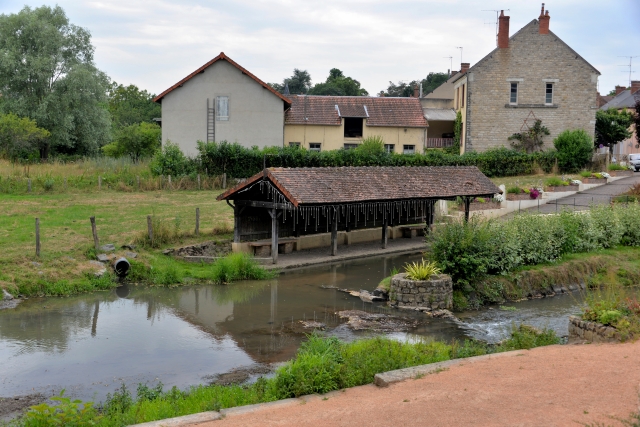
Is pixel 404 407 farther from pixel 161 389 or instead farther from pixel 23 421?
pixel 23 421

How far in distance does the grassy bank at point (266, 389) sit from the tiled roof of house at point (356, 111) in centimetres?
3286

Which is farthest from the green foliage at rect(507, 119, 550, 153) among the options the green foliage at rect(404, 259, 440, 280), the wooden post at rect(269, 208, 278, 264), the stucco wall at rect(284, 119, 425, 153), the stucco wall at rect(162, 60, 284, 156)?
the green foliage at rect(404, 259, 440, 280)

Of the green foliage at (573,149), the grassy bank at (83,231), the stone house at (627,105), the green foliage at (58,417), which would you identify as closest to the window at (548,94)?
the green foliage at (573,149)

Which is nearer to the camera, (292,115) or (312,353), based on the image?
(312,353)

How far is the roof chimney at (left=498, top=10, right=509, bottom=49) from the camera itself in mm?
41812

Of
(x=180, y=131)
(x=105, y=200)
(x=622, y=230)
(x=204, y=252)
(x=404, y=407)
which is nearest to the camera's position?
(x=404, y=407)

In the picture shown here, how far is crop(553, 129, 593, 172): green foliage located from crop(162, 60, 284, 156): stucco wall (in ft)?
55.8

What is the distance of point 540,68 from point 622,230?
21.0 m

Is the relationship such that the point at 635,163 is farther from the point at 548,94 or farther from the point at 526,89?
the point at 526,89

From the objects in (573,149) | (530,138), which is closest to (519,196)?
(573,149)

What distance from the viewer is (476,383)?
9812 mm

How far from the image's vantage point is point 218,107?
39.5m

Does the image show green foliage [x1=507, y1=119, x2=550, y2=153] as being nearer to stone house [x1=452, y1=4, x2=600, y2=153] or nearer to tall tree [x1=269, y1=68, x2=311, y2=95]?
stone house [x1=452, y1=4, x2=600, y2=153]

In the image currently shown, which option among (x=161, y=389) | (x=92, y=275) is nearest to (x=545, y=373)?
(x=161, y=389)
